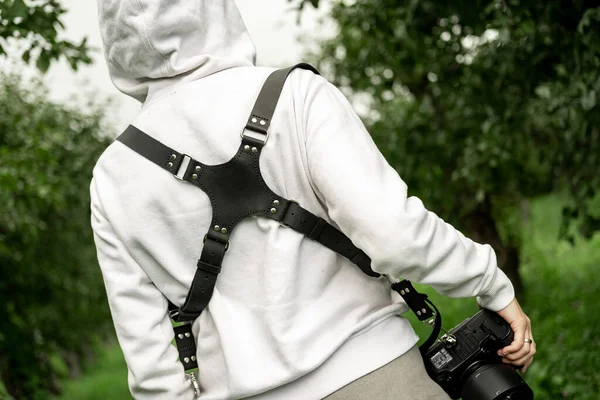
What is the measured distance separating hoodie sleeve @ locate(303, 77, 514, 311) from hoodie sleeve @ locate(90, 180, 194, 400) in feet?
1.82

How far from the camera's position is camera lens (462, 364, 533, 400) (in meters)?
1.84

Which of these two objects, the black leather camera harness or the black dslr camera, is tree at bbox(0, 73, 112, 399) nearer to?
the black leather camera harness

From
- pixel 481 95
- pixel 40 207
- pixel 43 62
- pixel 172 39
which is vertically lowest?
pixel 40 207

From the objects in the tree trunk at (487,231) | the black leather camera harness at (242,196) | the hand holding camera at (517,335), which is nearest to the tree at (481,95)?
the tree trunk at (487,231)

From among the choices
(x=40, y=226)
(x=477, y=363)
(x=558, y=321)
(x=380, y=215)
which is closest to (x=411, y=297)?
(x=477, y=363)

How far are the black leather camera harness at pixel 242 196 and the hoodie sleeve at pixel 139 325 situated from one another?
0.14 metres

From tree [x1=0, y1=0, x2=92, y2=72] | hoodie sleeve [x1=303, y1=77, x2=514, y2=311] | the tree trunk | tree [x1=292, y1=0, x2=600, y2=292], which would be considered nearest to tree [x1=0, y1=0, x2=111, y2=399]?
tree [x1=0, y1=0, x2=92, y2=72]

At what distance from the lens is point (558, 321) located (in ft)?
27.3

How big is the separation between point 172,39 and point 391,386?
3.28ft

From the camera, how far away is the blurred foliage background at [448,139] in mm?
3971

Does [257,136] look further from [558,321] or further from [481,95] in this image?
[558,321]

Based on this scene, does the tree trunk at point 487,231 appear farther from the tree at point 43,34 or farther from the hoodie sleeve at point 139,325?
the hoodie sleeve at point 139,325

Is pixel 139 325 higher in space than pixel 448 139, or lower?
higher

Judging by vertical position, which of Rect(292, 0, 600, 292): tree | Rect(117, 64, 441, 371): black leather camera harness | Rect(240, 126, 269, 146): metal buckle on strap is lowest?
Rect(292, 0, 600, 292): tree
